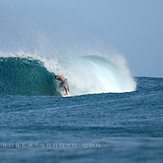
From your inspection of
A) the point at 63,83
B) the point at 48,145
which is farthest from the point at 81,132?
the point at 63,83

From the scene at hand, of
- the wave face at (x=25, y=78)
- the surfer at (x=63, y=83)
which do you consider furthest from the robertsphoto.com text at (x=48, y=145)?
the surfer at (x=63, y=83)

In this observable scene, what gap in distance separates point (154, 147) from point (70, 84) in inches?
1145

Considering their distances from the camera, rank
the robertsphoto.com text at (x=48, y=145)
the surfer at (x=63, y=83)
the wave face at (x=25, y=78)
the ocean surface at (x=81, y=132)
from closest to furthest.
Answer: the ocean surface at (x=81, y=132)
the robertsphoto.com text at (x=48, y=145)
the surfer at (x=63, y=83)
the wave face at (x=25, y=78)

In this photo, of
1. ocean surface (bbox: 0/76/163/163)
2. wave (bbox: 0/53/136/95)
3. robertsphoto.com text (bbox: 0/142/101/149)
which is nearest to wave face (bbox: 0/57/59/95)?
wave (bbox: 0/53/136/95)

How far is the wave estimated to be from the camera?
145 ft

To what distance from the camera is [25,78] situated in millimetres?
45188

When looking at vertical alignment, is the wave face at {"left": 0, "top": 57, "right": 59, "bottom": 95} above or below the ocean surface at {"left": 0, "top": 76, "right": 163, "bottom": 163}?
above

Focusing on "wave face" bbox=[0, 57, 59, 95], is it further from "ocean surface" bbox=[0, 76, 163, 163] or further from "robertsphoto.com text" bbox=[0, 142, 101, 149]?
"robertsphoto.com text" bbox=[0, 142, 101, 149]

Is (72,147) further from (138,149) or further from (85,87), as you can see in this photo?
(85,87)

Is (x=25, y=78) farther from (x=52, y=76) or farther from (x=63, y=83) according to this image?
(x=63, y=83)

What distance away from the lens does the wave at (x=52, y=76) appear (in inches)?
1742

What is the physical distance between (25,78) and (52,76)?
2.24 meters

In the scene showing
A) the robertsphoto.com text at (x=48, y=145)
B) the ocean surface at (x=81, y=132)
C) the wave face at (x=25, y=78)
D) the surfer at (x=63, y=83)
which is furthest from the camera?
the wave face at (x=25, y=78)

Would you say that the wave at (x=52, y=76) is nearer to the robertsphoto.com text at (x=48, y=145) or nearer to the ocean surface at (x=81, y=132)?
the ocean surface at (x=81, y=132)
